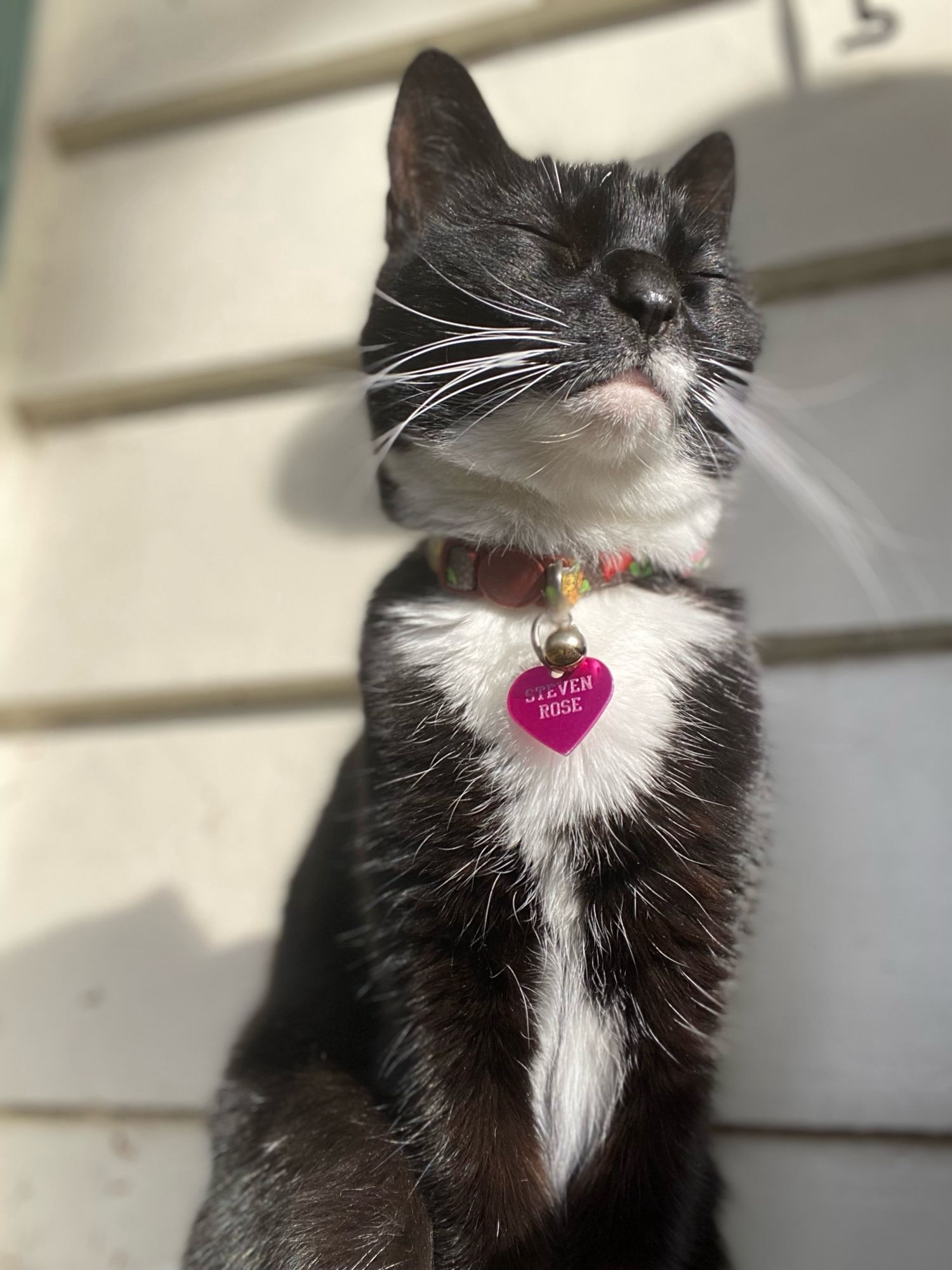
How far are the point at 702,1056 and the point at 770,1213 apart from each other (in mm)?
370

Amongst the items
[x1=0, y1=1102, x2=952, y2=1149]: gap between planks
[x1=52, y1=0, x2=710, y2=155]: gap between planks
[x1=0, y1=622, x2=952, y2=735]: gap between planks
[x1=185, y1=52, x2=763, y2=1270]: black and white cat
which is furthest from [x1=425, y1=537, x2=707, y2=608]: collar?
[x1=52, y1=0, x2=710, y2=155]: gap between planks

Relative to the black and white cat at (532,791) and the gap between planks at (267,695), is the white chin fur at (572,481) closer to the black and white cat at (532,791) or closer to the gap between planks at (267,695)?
the black and white cat at (532,791)

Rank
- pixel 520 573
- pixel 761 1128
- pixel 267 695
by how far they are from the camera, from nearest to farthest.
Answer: pixel 520 573 < pixel 761 1128 < pixel 267 695

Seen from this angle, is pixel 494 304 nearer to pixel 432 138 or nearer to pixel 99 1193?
pixel 432 138

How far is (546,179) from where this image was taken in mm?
651

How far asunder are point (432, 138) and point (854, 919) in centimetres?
76

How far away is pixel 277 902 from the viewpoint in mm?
1037

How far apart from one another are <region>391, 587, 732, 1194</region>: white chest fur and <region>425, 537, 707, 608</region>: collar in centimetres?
1

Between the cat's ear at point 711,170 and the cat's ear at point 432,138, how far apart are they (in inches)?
5.7

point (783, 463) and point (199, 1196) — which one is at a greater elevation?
point (783, 463)

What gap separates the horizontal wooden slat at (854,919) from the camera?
84 cm

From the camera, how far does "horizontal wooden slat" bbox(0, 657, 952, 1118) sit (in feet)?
2.81

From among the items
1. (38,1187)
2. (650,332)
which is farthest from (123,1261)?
(650,332)

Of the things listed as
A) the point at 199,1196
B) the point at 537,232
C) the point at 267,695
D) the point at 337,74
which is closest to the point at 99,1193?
the point at 199,1196
